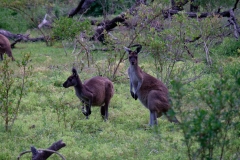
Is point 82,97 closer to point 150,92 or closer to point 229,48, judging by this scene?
point 150,92

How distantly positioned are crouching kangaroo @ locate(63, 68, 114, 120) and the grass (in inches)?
10.8

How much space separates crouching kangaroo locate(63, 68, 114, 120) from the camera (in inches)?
334

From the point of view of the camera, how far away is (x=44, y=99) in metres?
9.69

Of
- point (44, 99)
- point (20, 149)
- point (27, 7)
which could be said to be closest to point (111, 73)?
point (44, 99)

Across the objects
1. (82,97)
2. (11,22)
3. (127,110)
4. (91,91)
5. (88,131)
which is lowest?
(11,22)

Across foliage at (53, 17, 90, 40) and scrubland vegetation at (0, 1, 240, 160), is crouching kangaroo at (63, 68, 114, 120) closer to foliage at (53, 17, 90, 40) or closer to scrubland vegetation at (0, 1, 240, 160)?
scrubland vegetation at (0, 1, 240, 160)

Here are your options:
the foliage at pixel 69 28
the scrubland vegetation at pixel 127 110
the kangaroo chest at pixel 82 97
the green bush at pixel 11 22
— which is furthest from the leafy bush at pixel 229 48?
the green bush at pixel 11 22

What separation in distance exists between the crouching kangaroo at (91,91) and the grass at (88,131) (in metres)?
0.27

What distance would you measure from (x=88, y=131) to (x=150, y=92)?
1359 millimetres

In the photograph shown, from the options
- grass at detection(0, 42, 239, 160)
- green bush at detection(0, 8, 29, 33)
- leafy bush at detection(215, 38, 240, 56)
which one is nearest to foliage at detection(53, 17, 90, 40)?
grass at detection(0, 42, 239, 160)

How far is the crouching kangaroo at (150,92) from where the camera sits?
812 cm

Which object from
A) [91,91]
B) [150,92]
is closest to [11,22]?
[91,91]

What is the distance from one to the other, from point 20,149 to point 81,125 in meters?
1.59

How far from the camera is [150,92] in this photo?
8.30 meters
